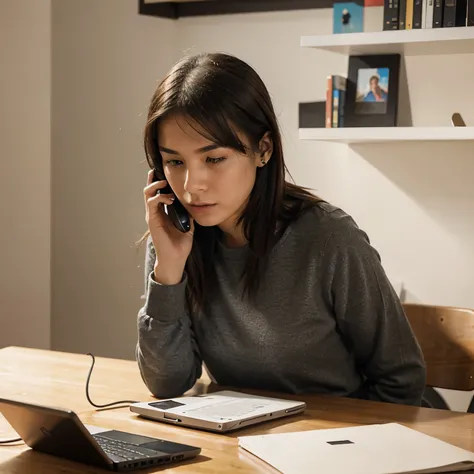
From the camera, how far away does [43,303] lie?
10.8 feet

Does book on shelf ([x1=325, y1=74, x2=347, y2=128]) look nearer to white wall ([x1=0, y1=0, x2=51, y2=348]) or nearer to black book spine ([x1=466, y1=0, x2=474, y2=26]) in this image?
black book spine ([x1=466, y1=0, x2=474, y2=26])

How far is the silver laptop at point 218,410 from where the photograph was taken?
1452 mm

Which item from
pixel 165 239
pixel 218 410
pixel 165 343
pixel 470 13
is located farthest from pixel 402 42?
pixel 218 410

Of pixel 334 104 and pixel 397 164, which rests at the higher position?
pixel 334 104

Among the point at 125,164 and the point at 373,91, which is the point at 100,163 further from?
the point at 373,91

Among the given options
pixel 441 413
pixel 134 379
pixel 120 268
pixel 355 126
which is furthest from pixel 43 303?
pixel 441 413

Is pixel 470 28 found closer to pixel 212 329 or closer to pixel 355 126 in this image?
pixel 355 126

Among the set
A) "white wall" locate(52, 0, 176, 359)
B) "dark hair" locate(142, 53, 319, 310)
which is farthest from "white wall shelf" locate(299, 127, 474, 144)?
"dark hair" locate(142, 53, 319, 310)

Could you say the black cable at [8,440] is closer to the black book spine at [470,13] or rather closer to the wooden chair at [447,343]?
the wooden chair at [447,343]

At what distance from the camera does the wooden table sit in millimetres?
1288

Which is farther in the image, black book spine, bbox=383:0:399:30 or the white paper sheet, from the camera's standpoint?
black book spine, bbox=383:0:399:30

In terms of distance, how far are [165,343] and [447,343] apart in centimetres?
68

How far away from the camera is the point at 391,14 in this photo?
2.98m

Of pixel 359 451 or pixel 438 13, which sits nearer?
pixel 359 451
